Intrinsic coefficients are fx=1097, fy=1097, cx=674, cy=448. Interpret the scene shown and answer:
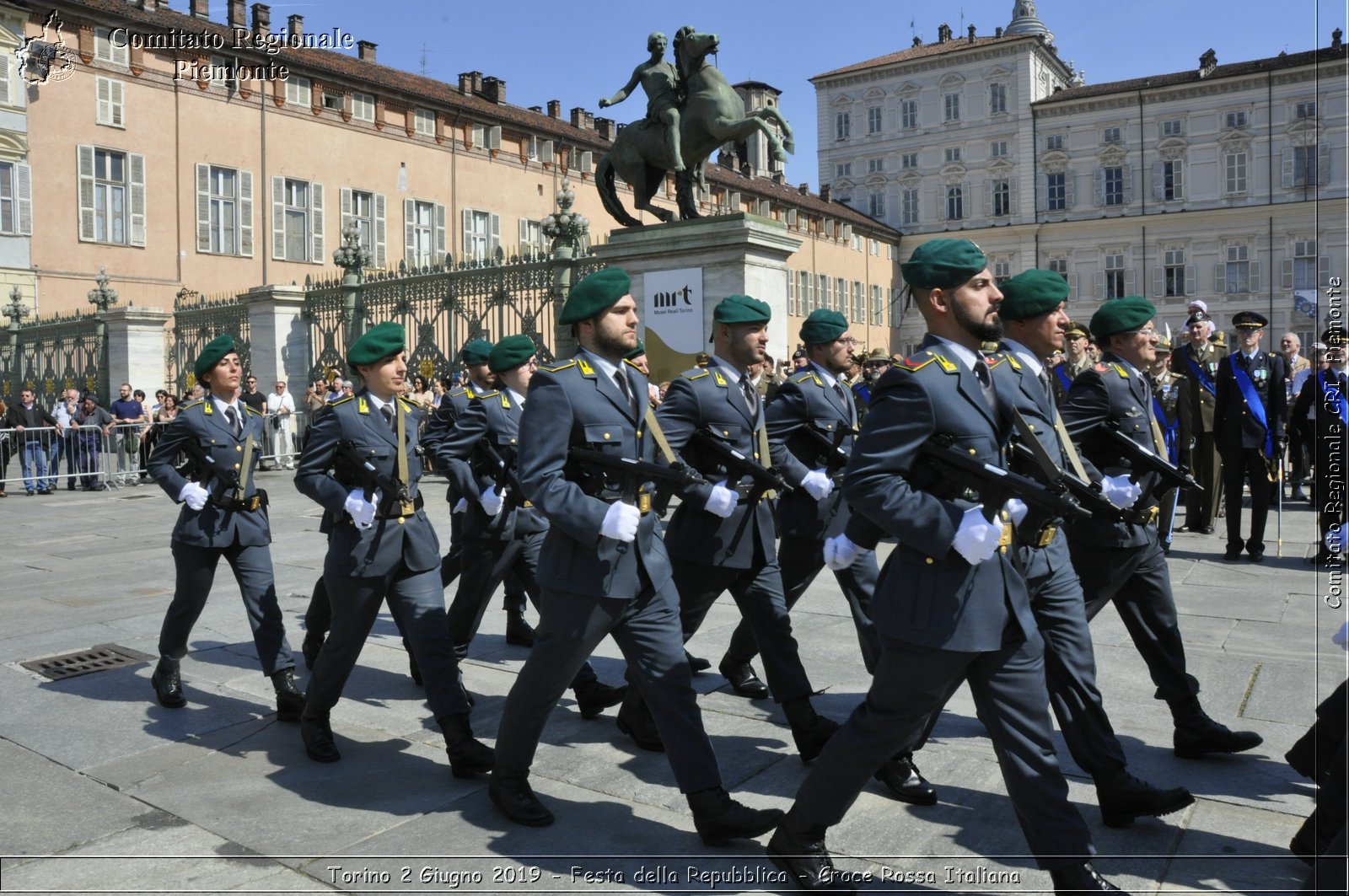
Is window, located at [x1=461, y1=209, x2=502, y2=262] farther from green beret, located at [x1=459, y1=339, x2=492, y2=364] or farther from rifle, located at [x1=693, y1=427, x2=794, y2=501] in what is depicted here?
rifle, located at [x1=693, y1=427, x2=794, y2=501]

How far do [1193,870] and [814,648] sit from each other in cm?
319

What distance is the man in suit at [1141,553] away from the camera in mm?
4543

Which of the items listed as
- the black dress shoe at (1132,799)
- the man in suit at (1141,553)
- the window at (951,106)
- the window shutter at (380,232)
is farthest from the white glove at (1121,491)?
the window at (951,106)

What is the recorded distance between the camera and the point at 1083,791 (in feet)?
14.1

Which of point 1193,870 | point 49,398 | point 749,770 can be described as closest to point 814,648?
point 749,770

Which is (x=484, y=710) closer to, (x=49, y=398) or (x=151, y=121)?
(x=49, y=398)

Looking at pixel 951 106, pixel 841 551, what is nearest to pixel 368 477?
pixel 841 551

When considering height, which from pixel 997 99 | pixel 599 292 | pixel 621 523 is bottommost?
pixel 621 523

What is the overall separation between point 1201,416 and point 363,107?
92.3 feet

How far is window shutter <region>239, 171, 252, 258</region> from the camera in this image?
2991 centimetres

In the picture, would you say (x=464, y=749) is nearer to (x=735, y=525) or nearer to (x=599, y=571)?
(x=599, y=571)

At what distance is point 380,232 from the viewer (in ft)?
109

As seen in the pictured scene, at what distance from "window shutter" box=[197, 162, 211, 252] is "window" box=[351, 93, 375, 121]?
4962mm

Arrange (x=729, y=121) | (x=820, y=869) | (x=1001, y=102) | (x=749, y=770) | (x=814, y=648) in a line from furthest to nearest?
1. (x=1001, y=102)
2. (x=729, y=121)
3. (x=814, y=648)
4. (x=749, y=770)
5. (x=820, y=869)
